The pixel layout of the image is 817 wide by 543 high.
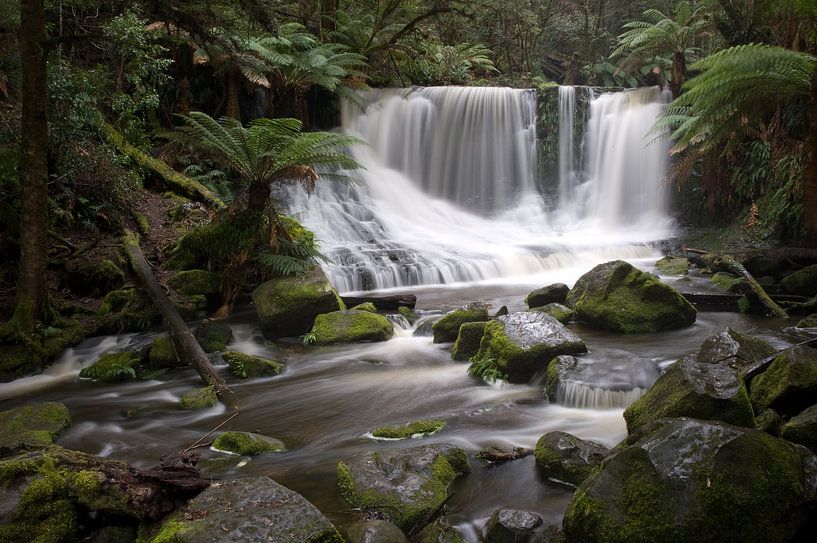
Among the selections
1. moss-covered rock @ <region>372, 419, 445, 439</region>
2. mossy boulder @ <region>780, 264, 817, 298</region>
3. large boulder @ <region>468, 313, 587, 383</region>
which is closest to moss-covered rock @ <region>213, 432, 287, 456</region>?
moss-covered rock @ <region>372, 419, 445, 439</region>

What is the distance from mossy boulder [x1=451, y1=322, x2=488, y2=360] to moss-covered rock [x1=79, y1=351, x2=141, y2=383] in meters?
3.58

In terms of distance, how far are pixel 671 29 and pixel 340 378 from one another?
1499cm

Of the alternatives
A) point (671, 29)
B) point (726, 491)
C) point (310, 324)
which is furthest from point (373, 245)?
point (671, 29)

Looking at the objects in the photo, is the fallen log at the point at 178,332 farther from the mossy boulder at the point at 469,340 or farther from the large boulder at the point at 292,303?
the mossy boulder at the point at 469,340

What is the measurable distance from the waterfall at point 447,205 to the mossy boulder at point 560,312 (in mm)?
3093

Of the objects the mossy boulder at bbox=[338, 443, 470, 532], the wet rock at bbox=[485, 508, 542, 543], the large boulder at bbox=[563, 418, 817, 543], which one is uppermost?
the large boulder at bbox=[563, 418, 817, 543]

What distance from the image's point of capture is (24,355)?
6.32 meters

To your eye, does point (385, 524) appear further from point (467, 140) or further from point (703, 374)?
point (467, 140)

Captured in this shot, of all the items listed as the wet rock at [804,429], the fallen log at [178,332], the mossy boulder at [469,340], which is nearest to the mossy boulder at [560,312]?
the mossy boulder at [469,340]

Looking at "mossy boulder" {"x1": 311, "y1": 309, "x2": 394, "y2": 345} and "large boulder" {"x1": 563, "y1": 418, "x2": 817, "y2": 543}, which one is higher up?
"large boulder" {"x1": 563, "y1": 418, "x2": 817, "y2": 543}

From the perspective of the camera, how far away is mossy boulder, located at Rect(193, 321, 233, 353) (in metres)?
6.98

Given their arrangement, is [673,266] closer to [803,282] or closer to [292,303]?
[803,282]

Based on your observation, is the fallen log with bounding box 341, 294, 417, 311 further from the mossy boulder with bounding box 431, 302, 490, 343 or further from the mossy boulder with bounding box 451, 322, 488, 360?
the mossy boulder with bounding box 451, 322, 488, 360

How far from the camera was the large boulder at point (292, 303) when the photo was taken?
7.52 meters
